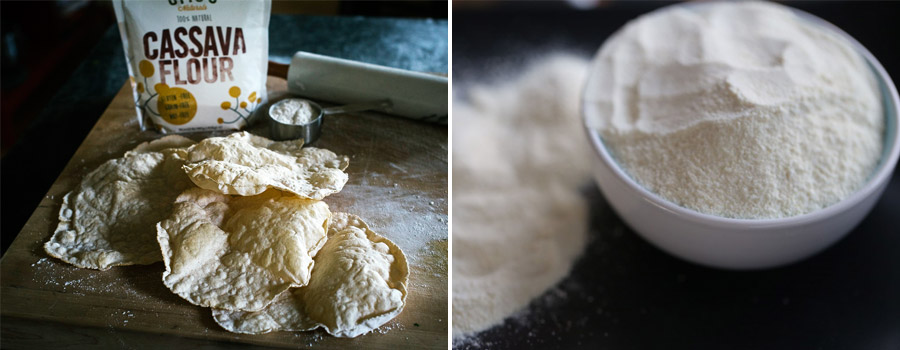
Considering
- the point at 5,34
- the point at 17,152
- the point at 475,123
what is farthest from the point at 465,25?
the point at 5,34

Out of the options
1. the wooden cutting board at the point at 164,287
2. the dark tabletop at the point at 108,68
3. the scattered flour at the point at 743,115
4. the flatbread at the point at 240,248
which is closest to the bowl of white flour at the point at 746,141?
the scattered flour at the point at 743,115

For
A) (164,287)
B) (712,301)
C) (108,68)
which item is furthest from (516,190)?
(108,68)

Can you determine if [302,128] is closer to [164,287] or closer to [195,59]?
[195,59]

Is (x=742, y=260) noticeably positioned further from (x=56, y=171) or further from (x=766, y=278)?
(x=56, y=171)

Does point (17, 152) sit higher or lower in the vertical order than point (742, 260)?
lower

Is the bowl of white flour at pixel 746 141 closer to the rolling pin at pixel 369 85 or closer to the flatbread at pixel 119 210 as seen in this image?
the rolling pin at pixel 369 85
